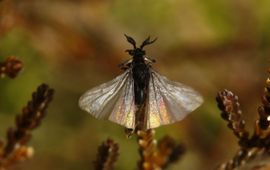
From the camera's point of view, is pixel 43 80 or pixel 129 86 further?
pixel 43 80

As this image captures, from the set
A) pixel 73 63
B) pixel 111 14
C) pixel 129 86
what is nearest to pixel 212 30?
pixel 111 14

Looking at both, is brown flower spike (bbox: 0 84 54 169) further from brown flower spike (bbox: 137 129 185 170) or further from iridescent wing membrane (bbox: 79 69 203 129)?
brown flower spike (bbox: 137 129 185 170)

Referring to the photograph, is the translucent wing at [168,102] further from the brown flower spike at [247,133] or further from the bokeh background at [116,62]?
the bokeh background at [116,62]

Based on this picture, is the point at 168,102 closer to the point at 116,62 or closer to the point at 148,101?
the point at 148,101

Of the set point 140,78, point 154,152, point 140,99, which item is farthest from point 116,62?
point 140,99

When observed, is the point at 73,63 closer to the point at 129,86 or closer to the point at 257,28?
the point at 257,28

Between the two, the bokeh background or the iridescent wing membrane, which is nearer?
the iridescent wing membrane

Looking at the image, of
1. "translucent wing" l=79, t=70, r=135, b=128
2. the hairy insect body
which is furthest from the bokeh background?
"translucent wing" l=79, t=70, r=135, b=128
